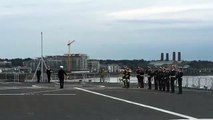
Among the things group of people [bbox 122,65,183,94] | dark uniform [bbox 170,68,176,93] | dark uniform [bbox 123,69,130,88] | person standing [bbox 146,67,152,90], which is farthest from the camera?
dark uniform [bbox 123,69,130,88]

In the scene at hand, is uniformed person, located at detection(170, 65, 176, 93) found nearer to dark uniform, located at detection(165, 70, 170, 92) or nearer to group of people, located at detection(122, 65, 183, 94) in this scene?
group of people, located at detection(122, 65, 183, 94)

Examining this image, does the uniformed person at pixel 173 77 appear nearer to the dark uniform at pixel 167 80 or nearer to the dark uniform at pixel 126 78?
the dark uniform at pixel 167 80

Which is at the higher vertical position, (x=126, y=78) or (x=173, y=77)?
(x=173, y=77)

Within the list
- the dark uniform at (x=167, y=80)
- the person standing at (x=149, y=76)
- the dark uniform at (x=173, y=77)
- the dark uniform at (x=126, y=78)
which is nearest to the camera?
the dark uniform at (x=173, y=77)

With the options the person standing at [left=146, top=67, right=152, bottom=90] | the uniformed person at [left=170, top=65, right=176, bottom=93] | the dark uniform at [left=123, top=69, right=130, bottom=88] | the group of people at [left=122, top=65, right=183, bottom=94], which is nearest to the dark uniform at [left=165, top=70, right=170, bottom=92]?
the group of people at [left=122, top=65, right=183, bottom=94]

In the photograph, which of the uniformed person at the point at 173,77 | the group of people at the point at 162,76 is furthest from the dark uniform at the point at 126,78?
the uniformed person at the point at 173,77

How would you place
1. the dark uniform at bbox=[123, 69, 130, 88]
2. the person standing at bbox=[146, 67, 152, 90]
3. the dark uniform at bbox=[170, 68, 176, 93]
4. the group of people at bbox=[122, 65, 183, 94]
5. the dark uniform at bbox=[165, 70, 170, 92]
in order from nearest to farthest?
the group of people at bbox=[122, 65, 183, 94] → the dark uniform at bbox=[170, 68, 176, 93] → the dark uniform at bbox=[165, 70, 170, 92] → the person standing at bbox=[146, 67, 152, 90] → the dark uniform at bbox=[123, 69, 130, 88]

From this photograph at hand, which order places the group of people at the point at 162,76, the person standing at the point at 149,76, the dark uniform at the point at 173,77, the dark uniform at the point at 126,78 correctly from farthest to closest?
the dark uniform at the point at 126,78
the person standing at the point at 149,76
the dark uniform at the point at 173,77
the group of people at the point at 162,76

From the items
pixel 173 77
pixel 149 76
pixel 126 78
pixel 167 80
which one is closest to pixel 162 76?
pixel 167 80

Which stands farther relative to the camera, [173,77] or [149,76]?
[149,76]

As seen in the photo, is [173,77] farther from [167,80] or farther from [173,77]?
[167,80]

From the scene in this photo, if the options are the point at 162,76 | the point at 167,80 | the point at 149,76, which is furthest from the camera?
the point at 149,76

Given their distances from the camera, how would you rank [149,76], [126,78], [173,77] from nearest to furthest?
[173,77] < [149,76] < [126,78]

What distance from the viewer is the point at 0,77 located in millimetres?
77250
